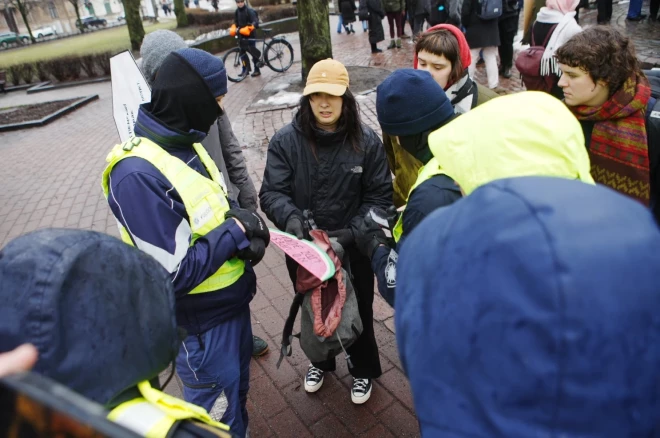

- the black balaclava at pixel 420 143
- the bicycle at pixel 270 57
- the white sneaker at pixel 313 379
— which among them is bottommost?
the white sneaker at pixel 313 379

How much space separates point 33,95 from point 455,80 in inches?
683

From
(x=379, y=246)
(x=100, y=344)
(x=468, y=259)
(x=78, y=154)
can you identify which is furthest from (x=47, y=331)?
(x=78, y=154)

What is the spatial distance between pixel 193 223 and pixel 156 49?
73.2 inches

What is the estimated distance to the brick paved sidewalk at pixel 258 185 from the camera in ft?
8.70

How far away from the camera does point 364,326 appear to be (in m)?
2.68

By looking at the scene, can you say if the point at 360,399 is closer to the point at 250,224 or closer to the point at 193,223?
the point at 250,224

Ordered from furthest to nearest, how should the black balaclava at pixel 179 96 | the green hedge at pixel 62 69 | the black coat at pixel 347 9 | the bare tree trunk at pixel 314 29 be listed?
the green hedge at pixel 62 69 → the black coat at pixel 347 9 → the bare tree trunk at pixel 314 29 → the black balaclava at pixel 179 96

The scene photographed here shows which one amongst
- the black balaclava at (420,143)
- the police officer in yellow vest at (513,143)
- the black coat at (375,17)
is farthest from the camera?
the black coat at (375,17)

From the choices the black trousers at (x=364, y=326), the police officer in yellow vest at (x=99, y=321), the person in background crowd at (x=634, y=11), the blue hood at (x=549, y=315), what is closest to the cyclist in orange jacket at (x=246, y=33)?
the person in background crowd at (x=634, y=11)

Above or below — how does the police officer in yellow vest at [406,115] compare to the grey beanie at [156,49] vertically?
below

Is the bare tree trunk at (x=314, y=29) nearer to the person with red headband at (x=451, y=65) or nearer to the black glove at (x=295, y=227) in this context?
the person with red headband at (x=451, y=65)

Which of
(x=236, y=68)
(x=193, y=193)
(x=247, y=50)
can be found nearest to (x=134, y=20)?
(x=236, y=68)

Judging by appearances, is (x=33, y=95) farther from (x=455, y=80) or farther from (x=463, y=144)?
(x=463, y=144)

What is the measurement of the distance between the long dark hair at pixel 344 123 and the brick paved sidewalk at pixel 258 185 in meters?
1.43
